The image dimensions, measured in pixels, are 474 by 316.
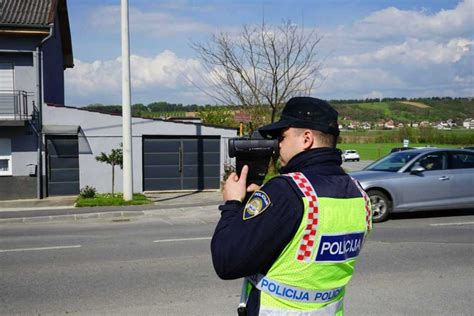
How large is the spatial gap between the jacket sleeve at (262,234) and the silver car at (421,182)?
29.2 ft

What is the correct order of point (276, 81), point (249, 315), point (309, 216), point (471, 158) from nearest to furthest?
point (309, 216), point (249, 315), point (471, 158), point (276, 81)

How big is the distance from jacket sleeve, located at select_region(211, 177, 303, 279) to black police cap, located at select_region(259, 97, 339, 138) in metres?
0.26

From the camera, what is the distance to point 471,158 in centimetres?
1129

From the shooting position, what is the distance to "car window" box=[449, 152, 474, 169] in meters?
11.1

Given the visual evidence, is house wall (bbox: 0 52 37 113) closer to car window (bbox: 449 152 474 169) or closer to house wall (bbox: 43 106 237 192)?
house wall (bbox: 43 106 237 192)

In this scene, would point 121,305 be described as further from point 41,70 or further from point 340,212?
point 41,70

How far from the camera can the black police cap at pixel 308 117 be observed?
205cm

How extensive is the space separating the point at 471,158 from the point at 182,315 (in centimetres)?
874

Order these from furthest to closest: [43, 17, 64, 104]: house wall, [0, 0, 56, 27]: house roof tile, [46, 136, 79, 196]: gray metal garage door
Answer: [43, 17, 64, 104]: house wall
[46, 136, 79, 196]: gray metal garage door
[0, 0, 56, 27]: house roof tile

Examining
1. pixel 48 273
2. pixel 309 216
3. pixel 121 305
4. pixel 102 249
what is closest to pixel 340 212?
pixel 309 216

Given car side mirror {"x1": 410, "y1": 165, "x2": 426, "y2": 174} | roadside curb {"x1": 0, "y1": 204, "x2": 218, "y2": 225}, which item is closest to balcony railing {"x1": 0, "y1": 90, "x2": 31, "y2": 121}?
roadside curb {"x1": 0, "y1": 204, "x2": 218, "y2": 225}

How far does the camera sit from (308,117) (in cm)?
206

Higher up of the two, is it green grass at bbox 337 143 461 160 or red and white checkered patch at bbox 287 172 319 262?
red and white checkered patch at bbox 287 172 319 262

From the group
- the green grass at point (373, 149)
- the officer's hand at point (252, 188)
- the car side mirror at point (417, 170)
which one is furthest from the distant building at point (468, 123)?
the officer's hand at point (252, 188)
